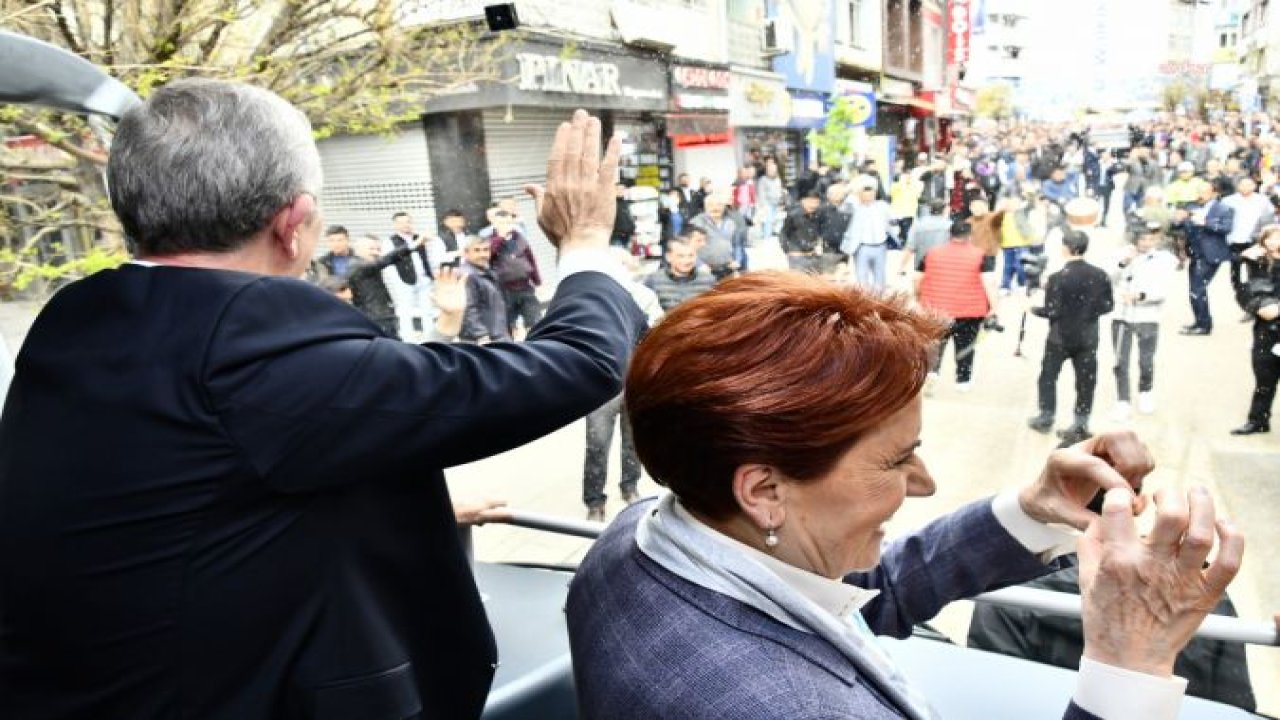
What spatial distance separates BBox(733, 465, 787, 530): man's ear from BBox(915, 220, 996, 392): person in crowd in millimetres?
5254

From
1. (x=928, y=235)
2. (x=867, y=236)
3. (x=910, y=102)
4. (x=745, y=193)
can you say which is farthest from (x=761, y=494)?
(x=910, y=102)

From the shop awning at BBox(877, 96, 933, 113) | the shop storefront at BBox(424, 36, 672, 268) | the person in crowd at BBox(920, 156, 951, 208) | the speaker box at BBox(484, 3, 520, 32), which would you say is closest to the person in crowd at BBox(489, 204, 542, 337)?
the shop storefront at BBox(424, 36, 672, 268)

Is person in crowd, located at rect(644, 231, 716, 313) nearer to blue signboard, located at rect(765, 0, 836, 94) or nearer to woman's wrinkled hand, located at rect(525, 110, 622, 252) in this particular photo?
woman's wrinkled hand, located at rect(525, 110, 622, 252)

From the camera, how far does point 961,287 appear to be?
5.90 metres

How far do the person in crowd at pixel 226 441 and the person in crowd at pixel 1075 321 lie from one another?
15.6 ft

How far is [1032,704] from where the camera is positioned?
1401mm

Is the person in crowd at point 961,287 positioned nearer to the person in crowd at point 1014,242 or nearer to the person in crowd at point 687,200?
the person in crowd at point 1014,242

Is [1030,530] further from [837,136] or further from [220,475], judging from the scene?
[837,136]

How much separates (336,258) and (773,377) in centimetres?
666

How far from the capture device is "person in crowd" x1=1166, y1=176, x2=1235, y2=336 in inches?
294

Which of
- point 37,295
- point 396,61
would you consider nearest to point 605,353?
point 37,295

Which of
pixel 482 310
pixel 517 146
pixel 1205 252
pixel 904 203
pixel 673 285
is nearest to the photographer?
pixel 673 285

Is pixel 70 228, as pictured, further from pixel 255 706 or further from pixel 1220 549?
pixel 1220 549

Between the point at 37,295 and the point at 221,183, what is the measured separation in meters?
3.17
